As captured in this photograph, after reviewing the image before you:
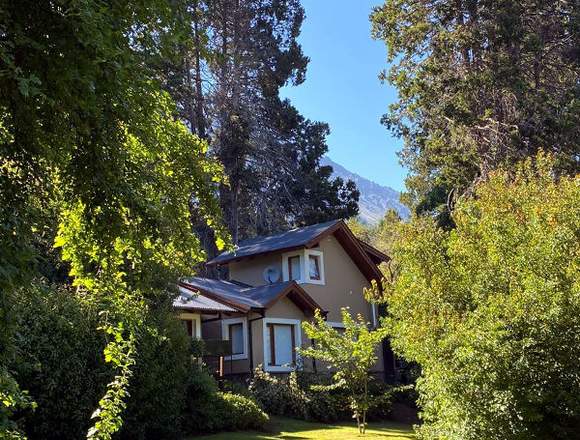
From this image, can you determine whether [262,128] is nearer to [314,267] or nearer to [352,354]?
[314,267]

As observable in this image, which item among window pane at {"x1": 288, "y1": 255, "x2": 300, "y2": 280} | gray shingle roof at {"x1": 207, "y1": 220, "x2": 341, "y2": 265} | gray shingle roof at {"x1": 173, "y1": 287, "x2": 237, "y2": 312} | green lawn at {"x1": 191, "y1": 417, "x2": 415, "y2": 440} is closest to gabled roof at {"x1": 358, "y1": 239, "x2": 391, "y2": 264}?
gray shingle roof at {"x1": 207, "y1": 220, "x2": 341, "y2": 265}

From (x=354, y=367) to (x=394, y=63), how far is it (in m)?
12.8

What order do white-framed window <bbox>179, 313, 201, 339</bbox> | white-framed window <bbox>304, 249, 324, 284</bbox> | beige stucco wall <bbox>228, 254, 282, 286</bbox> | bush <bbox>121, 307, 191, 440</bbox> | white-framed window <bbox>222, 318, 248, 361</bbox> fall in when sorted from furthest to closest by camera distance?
beige stucco wall <bbox>228, 254, 282, 286</bbox> < white-framed window <bbox>304, 249, 324, 284</bbox> < white-framed window <bbox>222, 318, 248, 361</bbox> < white-framed window <bbox>179, 313, 201, 339</bbox> < bush <bbox>121, 307, 191, 440</bbox>

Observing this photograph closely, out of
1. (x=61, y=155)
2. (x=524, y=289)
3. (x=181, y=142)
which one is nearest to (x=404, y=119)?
(x=524, y=289)

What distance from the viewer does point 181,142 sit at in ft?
18.2

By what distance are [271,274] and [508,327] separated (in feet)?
54.3

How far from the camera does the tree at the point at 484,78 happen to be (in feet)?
68.2

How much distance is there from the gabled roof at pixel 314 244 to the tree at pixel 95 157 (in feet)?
59.1

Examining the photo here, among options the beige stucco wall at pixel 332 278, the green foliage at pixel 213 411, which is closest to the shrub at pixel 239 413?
the green foliage at pixel 213 411

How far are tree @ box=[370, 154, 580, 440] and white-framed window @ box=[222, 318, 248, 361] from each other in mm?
11631

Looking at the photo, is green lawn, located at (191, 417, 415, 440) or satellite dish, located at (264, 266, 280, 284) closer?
green lawn, located at (191, 417, 415, 440)

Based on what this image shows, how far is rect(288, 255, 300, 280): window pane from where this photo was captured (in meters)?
24.3

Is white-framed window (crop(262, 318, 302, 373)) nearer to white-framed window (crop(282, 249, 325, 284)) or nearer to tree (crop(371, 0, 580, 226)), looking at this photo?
white-framed window (crop(282, 249, 325, 284))

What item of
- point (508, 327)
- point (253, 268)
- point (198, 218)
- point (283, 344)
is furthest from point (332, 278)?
point (508, 327)
